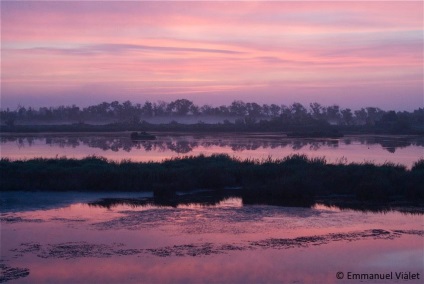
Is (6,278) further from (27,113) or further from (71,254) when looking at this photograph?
(27,113)

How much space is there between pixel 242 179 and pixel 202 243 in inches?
338

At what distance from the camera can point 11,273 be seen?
859cm

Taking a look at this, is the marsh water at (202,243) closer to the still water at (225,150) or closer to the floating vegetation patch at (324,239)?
the floating vegetation patch at (324,239)

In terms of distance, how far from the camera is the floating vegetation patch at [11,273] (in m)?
8.31

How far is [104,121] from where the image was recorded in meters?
100

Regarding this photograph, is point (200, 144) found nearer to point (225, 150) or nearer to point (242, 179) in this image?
point (225, 150)

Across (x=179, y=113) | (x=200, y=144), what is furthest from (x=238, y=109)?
(x=200, y=144)

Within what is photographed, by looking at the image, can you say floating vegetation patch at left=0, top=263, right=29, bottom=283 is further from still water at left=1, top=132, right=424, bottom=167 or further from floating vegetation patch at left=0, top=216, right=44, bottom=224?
still water at left=1, top=132, right=424, bottom=167

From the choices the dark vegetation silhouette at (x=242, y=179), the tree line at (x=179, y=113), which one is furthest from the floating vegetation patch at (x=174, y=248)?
the tree line at (x=179, y=113)

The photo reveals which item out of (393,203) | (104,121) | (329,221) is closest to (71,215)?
(329,221)

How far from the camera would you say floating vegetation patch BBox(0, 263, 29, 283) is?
8312 mm

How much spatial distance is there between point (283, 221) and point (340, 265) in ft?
11.3

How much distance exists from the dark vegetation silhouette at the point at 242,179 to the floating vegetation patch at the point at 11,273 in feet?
22.8

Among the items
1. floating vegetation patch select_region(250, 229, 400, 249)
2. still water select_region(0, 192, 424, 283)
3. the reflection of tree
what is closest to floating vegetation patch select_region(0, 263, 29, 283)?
still water select_region(0, 192, 424, 283)
